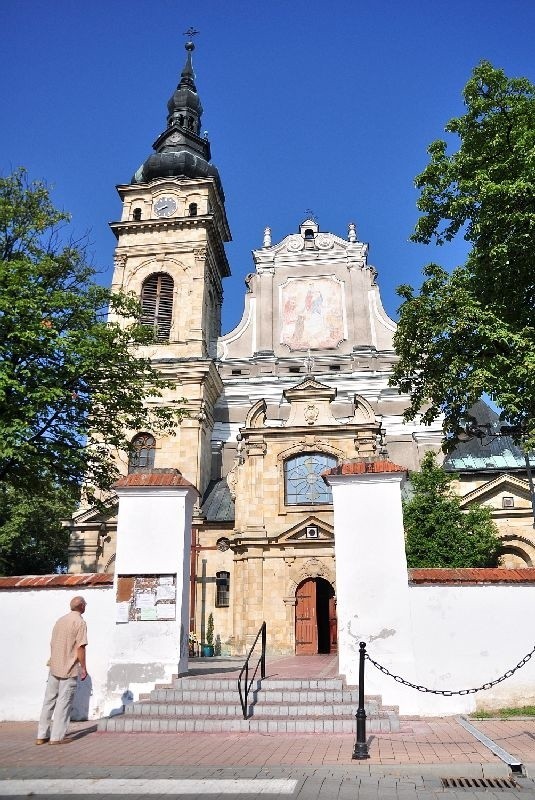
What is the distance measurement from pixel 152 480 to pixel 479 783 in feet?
20.0

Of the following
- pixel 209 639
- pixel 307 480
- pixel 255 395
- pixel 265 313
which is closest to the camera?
pixel 209 639

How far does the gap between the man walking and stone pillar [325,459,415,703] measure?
365cm

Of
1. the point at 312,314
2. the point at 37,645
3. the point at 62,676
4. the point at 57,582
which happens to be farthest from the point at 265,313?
the point at 62,676

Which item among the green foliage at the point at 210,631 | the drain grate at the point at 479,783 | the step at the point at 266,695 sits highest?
the green foliage at the point at 210,631

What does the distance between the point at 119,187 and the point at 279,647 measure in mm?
23544

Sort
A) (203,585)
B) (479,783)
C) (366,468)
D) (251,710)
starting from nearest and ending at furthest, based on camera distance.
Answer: (479,783) → (251,710) → (366,468) → (203,585)

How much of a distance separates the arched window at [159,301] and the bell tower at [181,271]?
0.05m

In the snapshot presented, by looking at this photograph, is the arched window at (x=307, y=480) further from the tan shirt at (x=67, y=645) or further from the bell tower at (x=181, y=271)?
the tan shirt at (x=67, y=645)

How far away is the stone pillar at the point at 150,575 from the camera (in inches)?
350

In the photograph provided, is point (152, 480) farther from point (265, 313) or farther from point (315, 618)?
point (265, 313)

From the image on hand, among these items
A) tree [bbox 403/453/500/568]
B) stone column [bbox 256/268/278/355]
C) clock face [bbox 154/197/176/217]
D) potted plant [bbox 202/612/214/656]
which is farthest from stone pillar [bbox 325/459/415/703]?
clock face [bbox 154/197/176/217]

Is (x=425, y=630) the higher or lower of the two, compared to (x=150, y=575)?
lower

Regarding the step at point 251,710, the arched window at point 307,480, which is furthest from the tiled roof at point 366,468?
the arched window at point 307,480

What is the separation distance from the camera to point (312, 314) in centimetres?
2917
